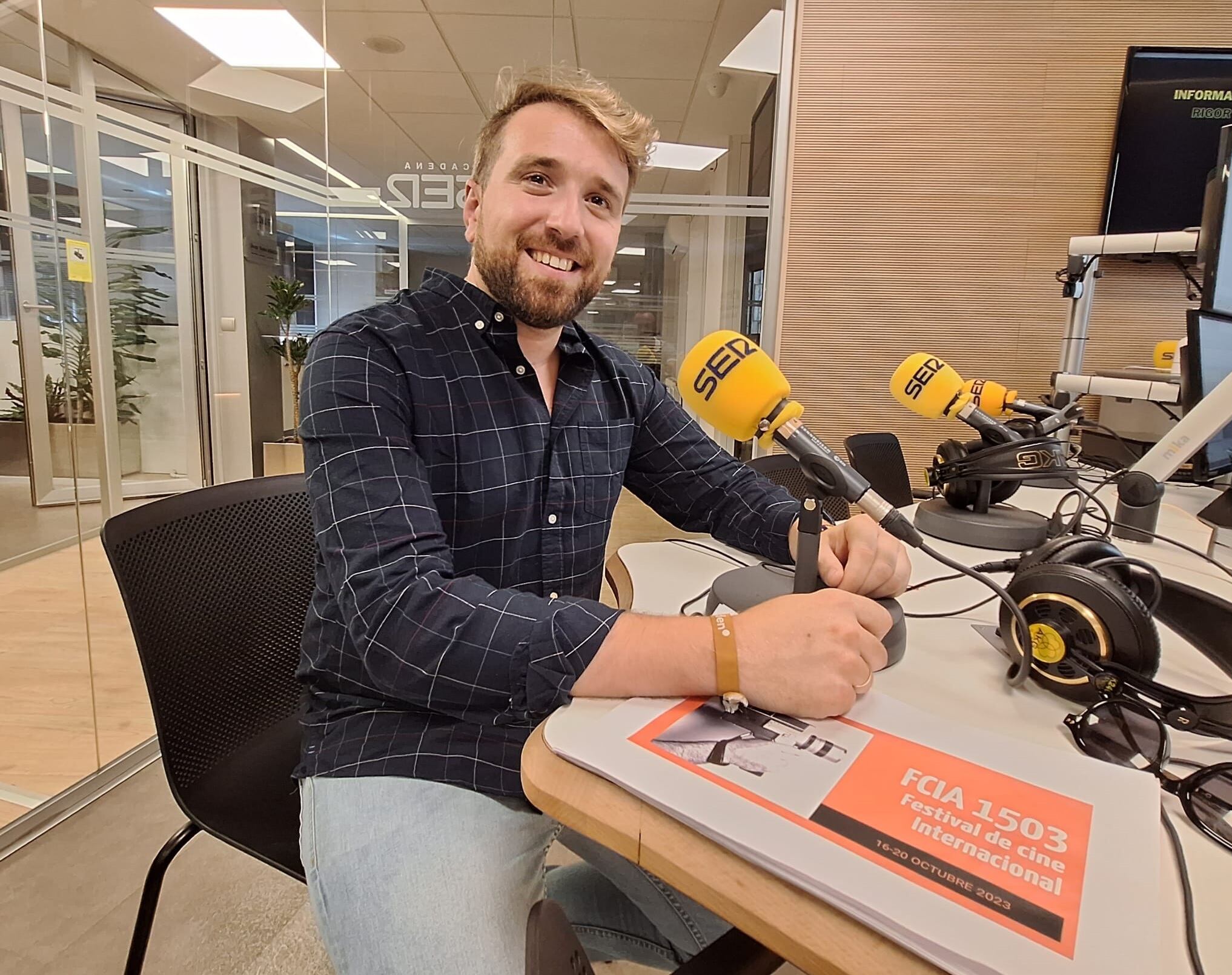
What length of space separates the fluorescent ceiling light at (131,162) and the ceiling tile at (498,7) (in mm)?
Answer: 1370

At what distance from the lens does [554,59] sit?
3.11 meters

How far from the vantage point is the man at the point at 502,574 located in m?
0.71

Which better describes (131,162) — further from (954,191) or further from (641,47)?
(954,191)

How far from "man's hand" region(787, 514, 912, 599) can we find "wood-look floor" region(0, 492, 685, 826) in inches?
71.5

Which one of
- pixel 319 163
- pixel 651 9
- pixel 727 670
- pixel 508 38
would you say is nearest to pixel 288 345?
pixel 319 163

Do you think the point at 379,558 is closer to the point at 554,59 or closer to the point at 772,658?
the point at 772,658

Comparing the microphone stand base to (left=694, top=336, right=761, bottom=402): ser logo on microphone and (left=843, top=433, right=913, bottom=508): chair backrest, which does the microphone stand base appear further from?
(left=694, top=336, right=761, bottom=402): ser logo on microphone

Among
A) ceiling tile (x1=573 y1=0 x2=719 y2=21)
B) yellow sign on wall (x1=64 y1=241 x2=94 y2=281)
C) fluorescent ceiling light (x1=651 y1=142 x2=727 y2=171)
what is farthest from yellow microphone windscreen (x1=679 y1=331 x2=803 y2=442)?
ceiling tile (x1=573 y1=0 x2=719 y2=21)

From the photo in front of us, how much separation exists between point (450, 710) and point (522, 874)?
20 centimetres

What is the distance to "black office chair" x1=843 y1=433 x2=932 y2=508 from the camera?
6.44 feet

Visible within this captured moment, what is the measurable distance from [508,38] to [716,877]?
3575 millimetres

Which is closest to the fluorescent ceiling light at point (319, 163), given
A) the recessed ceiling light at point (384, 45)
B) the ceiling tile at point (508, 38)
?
the recessed ceiling light at point (384, 45)

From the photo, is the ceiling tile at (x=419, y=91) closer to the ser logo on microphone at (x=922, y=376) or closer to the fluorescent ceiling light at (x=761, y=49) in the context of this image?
the fluorescent ceiling light at (x=761, y=49)

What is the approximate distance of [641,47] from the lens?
3.19 meters
